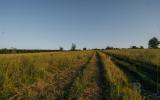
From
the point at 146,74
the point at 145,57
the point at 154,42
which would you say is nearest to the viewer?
→ the point at 146,74

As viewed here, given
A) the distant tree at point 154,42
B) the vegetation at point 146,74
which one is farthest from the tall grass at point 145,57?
the distant tree at point 154,42

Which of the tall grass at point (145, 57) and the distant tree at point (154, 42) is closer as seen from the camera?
the tall grass at point (145, 57)

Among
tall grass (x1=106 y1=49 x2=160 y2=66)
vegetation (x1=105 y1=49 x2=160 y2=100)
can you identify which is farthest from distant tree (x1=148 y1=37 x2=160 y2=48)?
vegetation (x1=105 y1=49 x2=160 y2=100)

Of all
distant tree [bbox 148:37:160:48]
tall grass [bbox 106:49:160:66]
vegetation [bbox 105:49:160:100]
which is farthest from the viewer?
distant tree [bbox 148:37:160:48]

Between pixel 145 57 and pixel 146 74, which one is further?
pixel 145 57

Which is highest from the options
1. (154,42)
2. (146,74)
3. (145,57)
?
(154,42)

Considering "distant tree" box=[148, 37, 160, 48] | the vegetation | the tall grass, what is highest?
"distant tree" box=[148, 37, 160, 48]

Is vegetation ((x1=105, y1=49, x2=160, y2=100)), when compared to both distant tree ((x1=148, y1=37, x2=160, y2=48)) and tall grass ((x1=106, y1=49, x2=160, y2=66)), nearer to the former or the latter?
tall grass ((x1=106, y1=49, x2=160, y2=66))

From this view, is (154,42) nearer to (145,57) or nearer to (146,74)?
(145,57)

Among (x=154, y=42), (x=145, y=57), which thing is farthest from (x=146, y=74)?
(x=154, y=42)

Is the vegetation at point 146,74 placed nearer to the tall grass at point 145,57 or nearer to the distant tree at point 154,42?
the tall grass at point 145,57

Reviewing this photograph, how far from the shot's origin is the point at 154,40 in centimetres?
13925

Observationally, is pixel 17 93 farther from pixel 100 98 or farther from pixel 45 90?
pixel 100 98

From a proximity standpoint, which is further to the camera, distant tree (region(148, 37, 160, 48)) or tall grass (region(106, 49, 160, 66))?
distant tree (region(148, 37, 160, 48))
